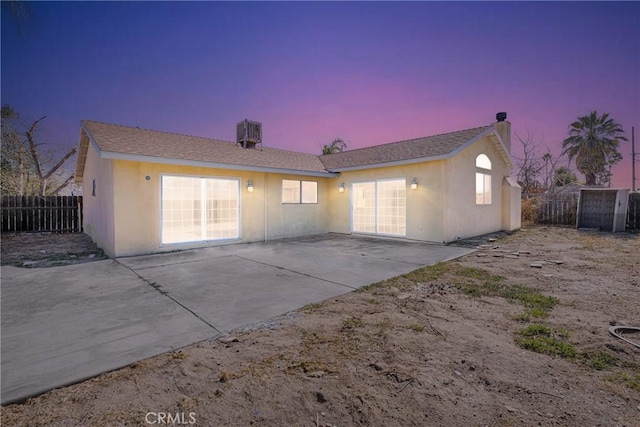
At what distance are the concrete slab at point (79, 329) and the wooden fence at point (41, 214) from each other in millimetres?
10176

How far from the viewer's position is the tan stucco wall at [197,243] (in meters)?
7.18

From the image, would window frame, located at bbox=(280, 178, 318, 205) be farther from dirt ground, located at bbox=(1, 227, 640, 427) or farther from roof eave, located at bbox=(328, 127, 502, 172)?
dirt ground, located at bbox=(1, 227, 640, 427)

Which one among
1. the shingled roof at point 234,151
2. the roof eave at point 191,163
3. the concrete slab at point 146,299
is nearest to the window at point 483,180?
the shingled roof at point 234,151

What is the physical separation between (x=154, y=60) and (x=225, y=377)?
888 inches

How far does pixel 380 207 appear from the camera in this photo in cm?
1054

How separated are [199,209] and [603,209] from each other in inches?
643

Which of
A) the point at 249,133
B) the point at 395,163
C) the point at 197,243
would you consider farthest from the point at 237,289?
the point at 249,133

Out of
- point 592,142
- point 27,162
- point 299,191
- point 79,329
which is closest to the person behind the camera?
point 79,329

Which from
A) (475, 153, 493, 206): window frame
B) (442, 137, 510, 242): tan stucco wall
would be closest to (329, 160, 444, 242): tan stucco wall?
(442, 137, 510, 242): tan stucco wall

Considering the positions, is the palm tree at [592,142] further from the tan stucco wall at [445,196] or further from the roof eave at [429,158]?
the tan stucco wall at [445,196]

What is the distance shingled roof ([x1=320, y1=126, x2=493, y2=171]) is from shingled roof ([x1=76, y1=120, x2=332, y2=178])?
1355mm

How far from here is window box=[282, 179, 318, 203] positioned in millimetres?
10773

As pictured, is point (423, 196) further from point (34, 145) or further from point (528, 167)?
point (34, 145)

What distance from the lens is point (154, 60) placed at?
60.3ft
